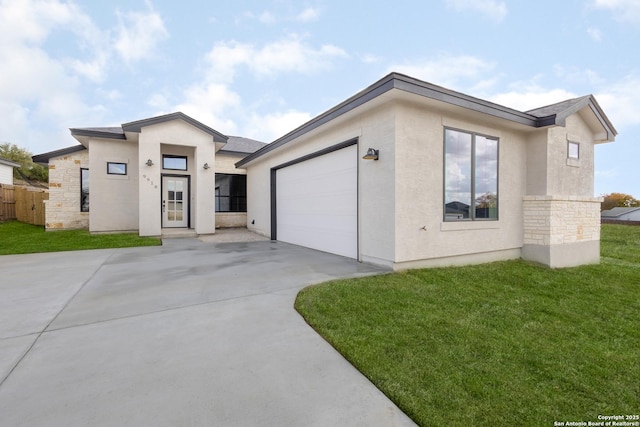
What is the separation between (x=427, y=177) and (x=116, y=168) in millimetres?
11989

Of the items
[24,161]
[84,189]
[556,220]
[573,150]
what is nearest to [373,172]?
[556,220]

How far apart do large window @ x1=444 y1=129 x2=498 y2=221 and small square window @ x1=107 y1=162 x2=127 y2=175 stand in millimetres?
12115

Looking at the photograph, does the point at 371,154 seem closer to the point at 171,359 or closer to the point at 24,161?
the point at 171,359

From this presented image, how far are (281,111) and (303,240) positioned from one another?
12491mm

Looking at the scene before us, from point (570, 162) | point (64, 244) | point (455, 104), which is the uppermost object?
point (455, 104)

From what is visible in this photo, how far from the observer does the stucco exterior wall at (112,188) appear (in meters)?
10.8

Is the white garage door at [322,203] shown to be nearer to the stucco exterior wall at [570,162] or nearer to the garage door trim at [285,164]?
the garage door trim at [285,164]

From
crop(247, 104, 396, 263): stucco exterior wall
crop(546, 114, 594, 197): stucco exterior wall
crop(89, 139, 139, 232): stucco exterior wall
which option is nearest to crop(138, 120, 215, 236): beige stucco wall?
crop(89, 139, 139, 232): stucco exterior wall

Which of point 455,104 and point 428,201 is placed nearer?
point 455,104

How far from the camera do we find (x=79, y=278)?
4.79 m

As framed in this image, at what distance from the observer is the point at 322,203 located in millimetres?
7816

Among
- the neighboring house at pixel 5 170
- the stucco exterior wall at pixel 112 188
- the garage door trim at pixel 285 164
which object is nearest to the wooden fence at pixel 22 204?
the neighboring house at pixel 5 170

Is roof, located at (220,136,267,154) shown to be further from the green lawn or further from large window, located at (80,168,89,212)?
the green lawn

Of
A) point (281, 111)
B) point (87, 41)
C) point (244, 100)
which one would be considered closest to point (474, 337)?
point (87, 41)
